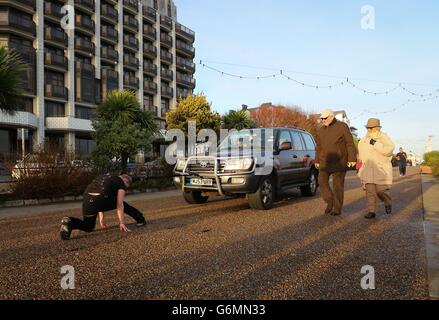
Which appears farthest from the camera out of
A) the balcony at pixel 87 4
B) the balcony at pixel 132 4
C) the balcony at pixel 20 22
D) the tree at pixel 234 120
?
the balcony at pixel 132 4

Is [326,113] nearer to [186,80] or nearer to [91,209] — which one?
[91,209]

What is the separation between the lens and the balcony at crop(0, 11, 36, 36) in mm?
35688

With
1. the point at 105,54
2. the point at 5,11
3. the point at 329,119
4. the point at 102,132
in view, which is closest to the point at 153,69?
the point at 105,54

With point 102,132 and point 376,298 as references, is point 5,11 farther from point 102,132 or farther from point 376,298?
point 376,298

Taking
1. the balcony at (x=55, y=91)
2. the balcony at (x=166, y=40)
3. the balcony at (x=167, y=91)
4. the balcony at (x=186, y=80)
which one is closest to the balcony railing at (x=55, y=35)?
the balcony at (x=55, y=91)

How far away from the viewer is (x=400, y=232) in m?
5.69

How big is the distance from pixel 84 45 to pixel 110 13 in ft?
23.1

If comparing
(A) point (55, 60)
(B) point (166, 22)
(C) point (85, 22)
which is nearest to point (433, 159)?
(A) point (55, 60)

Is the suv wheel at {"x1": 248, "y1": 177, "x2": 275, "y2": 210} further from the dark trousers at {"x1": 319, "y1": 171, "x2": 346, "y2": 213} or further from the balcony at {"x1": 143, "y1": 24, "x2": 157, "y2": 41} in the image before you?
the balcony at {"x1": 143, "y1": 24, "x2": 157, "y2": 41}

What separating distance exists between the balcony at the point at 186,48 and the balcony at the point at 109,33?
46.9 ft

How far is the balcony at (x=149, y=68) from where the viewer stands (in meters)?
53.2

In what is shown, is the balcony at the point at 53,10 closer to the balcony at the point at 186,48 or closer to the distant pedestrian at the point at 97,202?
the balcony at the point at 186,48

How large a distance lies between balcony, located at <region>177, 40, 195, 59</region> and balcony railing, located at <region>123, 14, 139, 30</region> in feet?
34.0

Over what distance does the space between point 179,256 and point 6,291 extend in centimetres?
177
